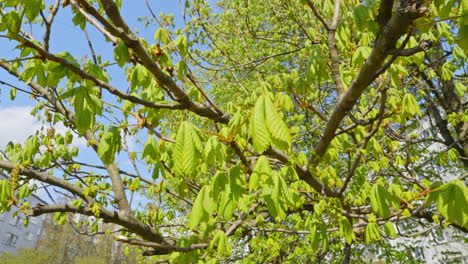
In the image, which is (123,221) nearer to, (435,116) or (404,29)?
(404,29)

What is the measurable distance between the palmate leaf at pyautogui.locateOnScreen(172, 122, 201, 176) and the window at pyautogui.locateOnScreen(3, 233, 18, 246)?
43131 mm

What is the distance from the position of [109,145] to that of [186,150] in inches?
27.0

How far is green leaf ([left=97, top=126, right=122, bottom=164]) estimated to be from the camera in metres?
1.84

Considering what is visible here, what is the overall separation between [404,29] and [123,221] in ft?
11.0

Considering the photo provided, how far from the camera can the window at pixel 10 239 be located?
3388 cm

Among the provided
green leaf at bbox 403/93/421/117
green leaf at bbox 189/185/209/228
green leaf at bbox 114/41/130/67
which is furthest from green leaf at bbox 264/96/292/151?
green leaf at bbox 403/93/421/117

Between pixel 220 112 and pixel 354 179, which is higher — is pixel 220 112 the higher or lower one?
the lower one

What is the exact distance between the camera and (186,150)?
1.45 metres

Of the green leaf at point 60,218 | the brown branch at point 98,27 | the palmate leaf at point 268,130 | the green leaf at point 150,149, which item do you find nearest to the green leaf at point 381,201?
the palmate leaf at point 268,130

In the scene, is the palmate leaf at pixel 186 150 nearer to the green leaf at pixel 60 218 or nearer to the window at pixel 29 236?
the green leaf at pixel 60 218

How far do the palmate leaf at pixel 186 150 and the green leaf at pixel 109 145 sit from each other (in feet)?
2.02

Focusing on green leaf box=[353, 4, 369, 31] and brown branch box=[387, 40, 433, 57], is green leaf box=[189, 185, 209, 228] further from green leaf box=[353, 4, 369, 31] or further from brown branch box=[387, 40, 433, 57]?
green leaf box=[353, 4, 369, 31]

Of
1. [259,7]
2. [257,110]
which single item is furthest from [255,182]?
[259,7]

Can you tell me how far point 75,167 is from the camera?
4.71 m
